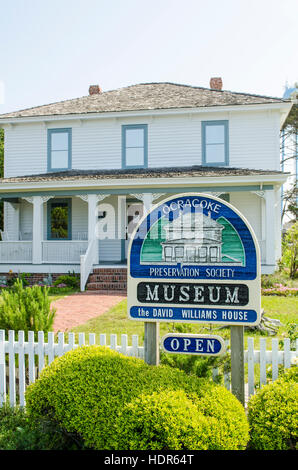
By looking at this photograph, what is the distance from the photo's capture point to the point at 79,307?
1091cm

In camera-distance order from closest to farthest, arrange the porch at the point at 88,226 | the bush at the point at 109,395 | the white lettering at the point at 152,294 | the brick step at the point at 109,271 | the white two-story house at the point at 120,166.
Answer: the bush at the point at 109,395 → the white lettering at the point at 152,294 → the brick step at the point at 109,271 → the porch at the point at 88,226 → the white two-story house at the point at 120,166

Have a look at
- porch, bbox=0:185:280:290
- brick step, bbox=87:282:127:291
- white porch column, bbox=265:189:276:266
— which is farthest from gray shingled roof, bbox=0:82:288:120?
brick step, bbox=87:282:127:291

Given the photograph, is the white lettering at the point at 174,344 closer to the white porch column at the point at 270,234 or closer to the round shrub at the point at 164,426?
the round shrub at the point at 164,426

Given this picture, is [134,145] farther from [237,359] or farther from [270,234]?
[237,359]

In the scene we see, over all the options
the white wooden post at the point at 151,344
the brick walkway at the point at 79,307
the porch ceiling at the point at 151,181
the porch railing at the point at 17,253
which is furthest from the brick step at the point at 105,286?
the white wooden post at the point at 151,344

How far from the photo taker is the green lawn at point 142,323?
7761 millimetres

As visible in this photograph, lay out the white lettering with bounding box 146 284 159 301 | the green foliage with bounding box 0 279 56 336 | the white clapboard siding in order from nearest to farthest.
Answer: the white lettering with bounding box 146 284 159 301 < the green foliage with bounding box 0 279 56 336 < the white clapboard siding

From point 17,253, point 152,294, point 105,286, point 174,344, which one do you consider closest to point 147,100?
point 17,253

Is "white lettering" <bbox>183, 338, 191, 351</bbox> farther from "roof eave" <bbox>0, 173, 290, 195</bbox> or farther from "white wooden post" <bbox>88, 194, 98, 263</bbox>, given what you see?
"white wooden post" <bbox>88, 194, 98, 263</bbox>

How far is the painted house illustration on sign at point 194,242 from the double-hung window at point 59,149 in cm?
1501

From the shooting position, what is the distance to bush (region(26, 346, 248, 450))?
333 cm

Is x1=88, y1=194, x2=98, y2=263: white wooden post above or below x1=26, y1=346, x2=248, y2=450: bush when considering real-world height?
above

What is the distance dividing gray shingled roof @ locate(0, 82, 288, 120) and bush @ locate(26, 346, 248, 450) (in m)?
14.8

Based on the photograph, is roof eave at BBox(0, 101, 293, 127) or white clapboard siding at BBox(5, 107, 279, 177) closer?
roof eave at BBox(0, 101, 293, 127)
